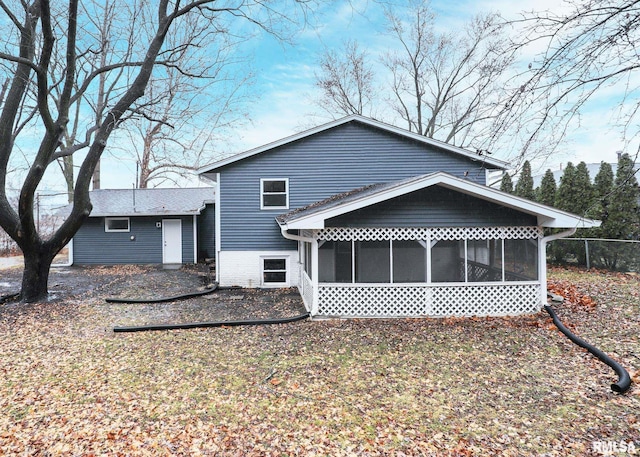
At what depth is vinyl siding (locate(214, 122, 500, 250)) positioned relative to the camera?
11.1 m

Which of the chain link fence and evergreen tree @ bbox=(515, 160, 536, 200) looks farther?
evergreen tree @ bbox=(515, 160, 536, 200)

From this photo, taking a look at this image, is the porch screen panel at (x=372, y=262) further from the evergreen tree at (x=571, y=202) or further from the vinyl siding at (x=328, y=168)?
the evergreen tree at (x=571, y=202)

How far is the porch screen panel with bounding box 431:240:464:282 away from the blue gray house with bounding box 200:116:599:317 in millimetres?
38

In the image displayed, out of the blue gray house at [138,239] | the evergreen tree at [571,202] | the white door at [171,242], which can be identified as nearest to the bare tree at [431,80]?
the evergreen tree at [571,202]

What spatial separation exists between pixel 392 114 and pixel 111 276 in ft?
64.9

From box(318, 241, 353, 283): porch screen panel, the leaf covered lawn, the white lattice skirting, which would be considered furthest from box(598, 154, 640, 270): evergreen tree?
box(318, 241, 353, 283): porch screen panel

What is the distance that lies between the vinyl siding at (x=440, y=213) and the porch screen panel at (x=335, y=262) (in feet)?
6.39

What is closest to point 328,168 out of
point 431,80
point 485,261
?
point 485,261

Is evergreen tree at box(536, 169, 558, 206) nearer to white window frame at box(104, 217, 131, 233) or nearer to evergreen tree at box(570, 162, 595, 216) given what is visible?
evergreen tree at box(570, 162, 595, 216)

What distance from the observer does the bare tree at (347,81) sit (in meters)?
22.6

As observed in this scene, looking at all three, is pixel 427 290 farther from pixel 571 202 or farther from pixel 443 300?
pixel 571 202

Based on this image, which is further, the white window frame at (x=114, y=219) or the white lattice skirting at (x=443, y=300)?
the white window frame at (x=114, y=219)

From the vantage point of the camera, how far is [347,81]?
75.7 ft

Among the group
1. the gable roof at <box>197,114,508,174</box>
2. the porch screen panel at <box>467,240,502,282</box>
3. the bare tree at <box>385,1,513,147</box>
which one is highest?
the bare tree at <box>385,1,513,147</box>
